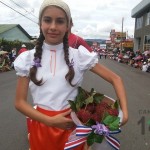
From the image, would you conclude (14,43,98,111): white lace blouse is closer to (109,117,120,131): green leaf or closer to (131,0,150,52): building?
(109,117,120,131): green leaf

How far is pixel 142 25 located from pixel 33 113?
53706 millimetres

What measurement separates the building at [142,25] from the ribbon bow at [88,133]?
154 ft

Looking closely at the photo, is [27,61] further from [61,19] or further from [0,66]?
[0,66]

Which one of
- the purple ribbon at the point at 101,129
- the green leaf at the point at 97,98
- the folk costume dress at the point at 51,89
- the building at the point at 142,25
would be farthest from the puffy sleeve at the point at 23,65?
the building at the point at 142,25

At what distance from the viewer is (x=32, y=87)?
7.67 feet

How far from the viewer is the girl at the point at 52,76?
7.43 feet

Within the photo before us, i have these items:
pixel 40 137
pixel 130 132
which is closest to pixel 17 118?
pixel 130 132

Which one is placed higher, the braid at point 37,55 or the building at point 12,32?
the braid at point 37,55

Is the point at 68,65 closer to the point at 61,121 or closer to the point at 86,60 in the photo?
the point at 86,60

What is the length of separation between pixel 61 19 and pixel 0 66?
866 inches

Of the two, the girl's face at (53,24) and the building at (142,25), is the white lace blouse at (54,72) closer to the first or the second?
the girl's face at (53,24)

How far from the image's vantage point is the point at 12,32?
182 feet

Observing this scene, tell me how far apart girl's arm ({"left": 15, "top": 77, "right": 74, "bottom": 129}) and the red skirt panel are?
0.11 m

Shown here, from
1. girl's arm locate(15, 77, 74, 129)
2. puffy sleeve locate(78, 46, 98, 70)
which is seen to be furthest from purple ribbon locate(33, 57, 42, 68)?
puffy sleeve locate(78, 46, 98, 70)
